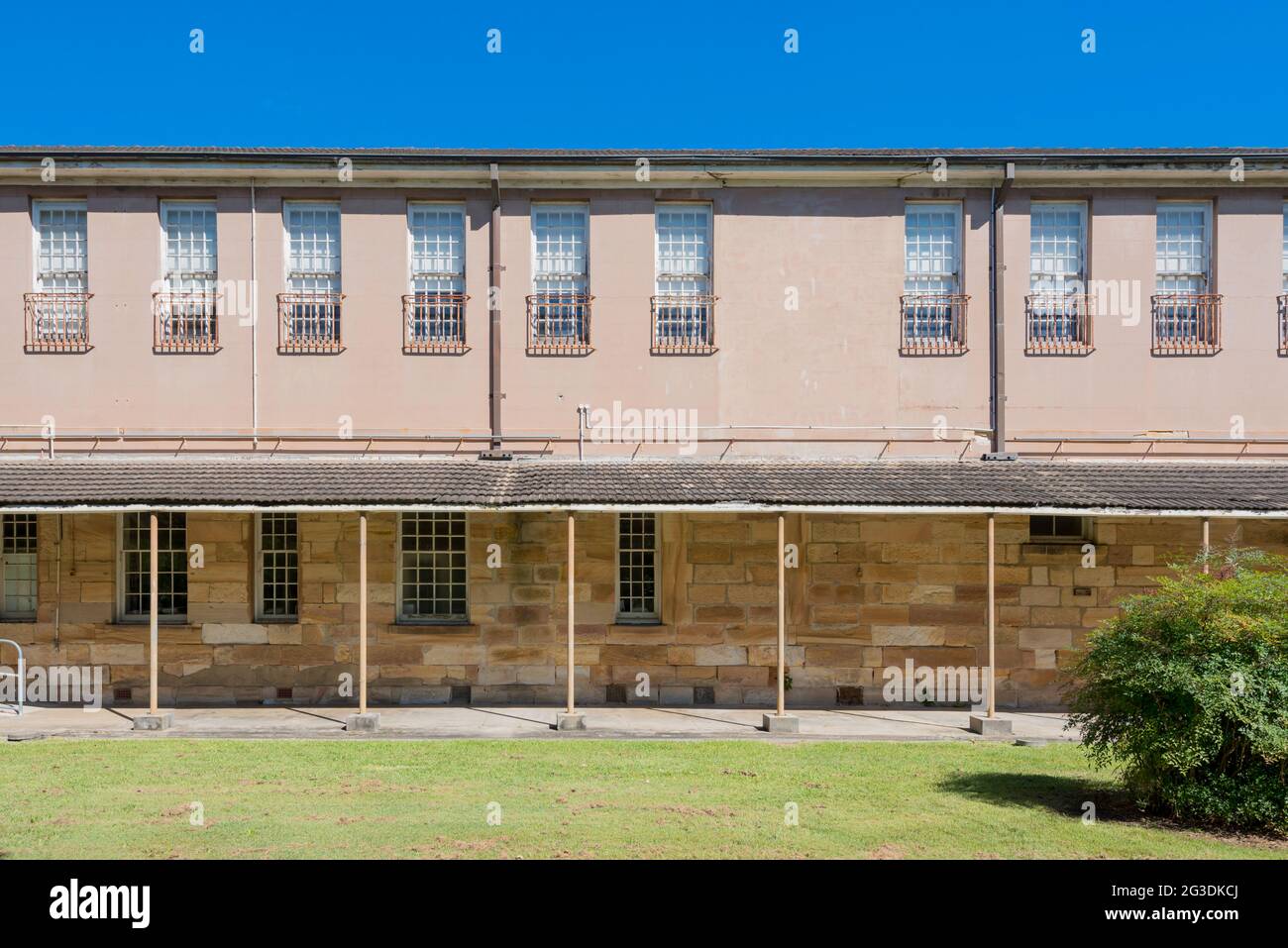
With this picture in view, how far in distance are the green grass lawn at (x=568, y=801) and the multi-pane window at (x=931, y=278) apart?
637 centimetres

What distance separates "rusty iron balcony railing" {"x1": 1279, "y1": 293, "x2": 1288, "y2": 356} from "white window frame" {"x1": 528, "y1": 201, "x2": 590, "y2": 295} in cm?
1080

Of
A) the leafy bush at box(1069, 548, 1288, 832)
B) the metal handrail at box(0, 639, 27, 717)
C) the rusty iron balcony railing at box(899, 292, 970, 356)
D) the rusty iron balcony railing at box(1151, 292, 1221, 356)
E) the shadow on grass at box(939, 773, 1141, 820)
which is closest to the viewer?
the leafy bush at box(1069, 548, 1288, 832)

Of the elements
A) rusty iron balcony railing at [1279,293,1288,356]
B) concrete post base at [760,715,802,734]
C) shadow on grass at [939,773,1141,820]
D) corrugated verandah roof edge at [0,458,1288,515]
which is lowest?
concrete post base at [760,715,802,734]

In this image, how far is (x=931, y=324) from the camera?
14938mm

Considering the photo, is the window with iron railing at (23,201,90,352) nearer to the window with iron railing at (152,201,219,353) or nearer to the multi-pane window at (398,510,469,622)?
the window with iron railing at (152,201,219,353)

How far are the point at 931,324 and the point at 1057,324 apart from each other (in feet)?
6.51

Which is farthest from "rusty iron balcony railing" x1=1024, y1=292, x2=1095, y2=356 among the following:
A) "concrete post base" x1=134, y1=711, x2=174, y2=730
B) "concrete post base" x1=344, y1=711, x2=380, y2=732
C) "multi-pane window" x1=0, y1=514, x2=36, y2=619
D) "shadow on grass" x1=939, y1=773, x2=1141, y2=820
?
"multi-pane window" x1=0, y1=514, x2=36, y2=619

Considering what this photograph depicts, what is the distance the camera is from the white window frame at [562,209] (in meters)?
14.9

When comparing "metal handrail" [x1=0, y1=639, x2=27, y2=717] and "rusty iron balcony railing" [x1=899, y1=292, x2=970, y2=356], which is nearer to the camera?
"metal handrail" [x1=0, y1=639, x2=27, y2=717]

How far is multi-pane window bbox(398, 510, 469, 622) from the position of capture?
14664 millimetres

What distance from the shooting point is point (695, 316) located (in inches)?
586

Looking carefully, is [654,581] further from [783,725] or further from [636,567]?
[783,725]

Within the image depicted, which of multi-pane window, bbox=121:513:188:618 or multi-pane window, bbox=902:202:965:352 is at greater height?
multi-pane window, bbox=902:202:965:352

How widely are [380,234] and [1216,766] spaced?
12.8 m
